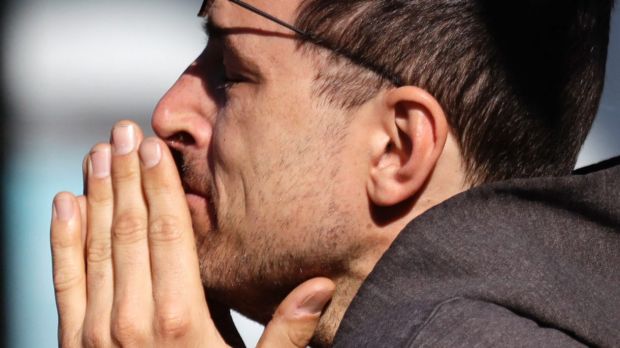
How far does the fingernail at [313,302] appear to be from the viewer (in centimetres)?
199

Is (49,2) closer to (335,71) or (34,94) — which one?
(34,94)

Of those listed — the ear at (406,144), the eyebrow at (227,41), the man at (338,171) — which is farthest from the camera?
the eyebrow at (227,41)

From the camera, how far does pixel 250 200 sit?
2023mm

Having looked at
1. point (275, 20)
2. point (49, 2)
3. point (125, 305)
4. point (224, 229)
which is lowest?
point (125, 305)

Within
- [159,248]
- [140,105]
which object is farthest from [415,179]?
[140,105]

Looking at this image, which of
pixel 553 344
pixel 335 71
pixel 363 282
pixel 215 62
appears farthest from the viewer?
pixel 215 62

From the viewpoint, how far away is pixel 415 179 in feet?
6.35

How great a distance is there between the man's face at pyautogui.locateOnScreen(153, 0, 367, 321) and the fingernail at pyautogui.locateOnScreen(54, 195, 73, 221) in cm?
22

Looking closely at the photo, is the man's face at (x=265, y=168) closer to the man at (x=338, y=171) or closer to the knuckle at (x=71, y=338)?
the man at (x=338, y=171)

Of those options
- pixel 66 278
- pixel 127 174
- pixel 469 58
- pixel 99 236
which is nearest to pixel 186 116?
pixel 127 174

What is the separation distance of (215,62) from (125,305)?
Result: 1.66 ft

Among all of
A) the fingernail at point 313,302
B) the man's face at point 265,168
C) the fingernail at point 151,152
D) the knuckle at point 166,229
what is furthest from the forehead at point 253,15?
the fingernail at point 313,302

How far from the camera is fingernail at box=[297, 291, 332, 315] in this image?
78.4 inches

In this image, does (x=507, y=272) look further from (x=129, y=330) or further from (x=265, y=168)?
(x=129, y=330)
